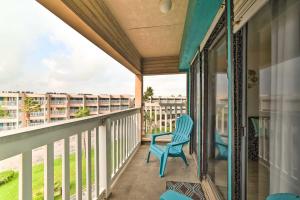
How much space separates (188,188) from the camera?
235cm

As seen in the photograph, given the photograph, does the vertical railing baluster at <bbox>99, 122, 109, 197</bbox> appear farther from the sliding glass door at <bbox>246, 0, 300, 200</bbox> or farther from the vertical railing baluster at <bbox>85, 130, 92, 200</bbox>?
the sliding glass door at <bbox>246, 0, 300, 200</bbox>

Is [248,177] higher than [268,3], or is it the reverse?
[268,3]

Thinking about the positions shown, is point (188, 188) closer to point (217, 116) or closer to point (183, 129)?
point (217, 116)

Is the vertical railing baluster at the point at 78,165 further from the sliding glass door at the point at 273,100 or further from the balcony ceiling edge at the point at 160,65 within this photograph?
the balcony ceiling edge at the point at 160,65

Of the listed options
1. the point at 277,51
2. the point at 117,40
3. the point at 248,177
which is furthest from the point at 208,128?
the point at 117,40

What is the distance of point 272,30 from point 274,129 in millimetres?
565

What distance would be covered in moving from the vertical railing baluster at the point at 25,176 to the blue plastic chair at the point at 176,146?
2000 millimetres

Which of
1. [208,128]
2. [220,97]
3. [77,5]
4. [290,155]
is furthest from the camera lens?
[208,128]

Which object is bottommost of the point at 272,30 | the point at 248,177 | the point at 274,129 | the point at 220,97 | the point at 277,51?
the point at 248,177

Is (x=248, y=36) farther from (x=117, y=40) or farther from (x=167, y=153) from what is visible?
(x=167, y=153)

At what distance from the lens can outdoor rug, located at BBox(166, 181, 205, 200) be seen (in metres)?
2.17

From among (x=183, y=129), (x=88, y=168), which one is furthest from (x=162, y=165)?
(x=88, y=168)

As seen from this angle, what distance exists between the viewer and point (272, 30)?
975 mm

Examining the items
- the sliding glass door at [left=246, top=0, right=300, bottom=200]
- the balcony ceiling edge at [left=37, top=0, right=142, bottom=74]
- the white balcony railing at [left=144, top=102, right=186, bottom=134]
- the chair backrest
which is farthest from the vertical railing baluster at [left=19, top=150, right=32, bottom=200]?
the white balcony railing at [left=144, top=102, right=186, bottom=134]
